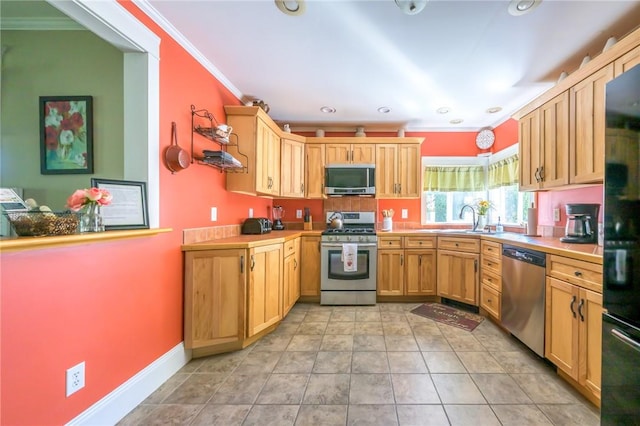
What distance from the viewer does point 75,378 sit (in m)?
1.27

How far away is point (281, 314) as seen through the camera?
2645 millimetres

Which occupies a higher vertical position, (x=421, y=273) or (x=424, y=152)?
(x=424, y=152)

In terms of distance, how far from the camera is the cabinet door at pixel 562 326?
5.46ft

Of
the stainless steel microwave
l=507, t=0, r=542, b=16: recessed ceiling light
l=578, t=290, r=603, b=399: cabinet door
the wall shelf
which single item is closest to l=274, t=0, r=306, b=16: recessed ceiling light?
the wall shelf

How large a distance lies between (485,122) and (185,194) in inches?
159

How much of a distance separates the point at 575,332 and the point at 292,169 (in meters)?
3.13

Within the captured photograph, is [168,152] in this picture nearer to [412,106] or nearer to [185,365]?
[185,365]

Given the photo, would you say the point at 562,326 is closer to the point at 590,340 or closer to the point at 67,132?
the point at 590,340

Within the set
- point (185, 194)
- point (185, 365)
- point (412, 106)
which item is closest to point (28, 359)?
point (185, 365)

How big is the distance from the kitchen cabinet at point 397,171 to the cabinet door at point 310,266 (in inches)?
47.4

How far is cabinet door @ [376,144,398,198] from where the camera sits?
12.2 ft

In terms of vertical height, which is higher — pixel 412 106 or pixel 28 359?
pixel 412 106

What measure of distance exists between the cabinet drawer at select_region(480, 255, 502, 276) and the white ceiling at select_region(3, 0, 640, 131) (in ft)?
5.99

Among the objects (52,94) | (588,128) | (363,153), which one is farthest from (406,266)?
(52,94)
